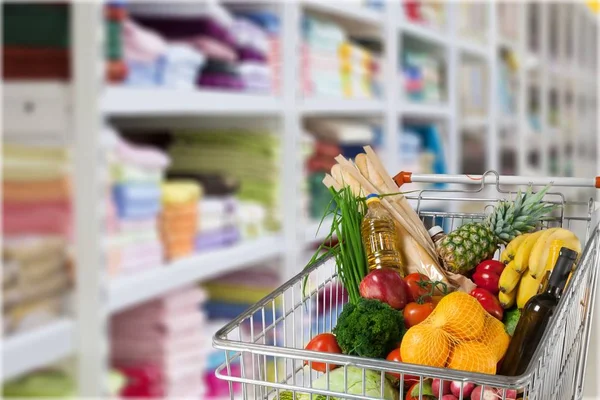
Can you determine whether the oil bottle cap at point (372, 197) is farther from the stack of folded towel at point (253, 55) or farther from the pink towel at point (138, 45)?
the stack of folded towel at point (253, 55)

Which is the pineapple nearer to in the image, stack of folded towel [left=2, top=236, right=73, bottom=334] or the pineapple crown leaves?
the pineapple crown leaves

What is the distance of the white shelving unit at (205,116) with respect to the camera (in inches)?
55.6

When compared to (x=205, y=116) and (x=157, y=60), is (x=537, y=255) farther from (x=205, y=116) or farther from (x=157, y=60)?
(x=205, y=116)

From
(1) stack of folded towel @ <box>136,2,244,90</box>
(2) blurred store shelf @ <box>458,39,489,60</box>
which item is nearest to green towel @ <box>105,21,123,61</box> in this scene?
(1) stack of folded towel @ <box>136,2,244,90</box>

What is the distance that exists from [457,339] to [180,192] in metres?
1.23

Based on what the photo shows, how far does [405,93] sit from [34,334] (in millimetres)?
2242

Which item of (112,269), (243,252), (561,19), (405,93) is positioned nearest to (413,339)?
(112,269)

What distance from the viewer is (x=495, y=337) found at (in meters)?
0.73

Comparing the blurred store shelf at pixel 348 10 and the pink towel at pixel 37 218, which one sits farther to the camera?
the blurred store shelf at pixel 348 10

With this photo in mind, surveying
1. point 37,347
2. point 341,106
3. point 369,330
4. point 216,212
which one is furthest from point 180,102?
point 369,330

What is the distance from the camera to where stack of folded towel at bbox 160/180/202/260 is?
182cm

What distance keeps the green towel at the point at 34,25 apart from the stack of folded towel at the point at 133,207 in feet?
0.86

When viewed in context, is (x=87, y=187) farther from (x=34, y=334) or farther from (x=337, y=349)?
(x=337, y=349)

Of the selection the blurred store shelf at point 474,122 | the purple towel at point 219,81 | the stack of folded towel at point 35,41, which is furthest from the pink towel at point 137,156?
the blurred store shelf at point 474,122
